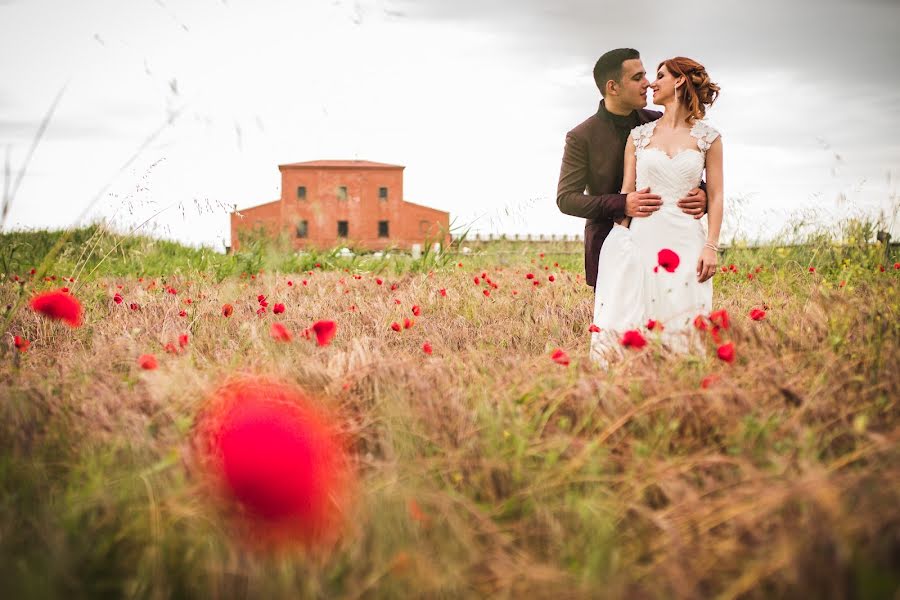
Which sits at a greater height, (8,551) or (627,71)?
(627,71)

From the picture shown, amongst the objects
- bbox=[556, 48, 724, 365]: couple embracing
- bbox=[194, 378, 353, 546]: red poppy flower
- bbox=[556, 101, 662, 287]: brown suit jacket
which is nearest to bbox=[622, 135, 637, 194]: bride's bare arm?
bbox=[556, 48, 724, 365]: couple embracing

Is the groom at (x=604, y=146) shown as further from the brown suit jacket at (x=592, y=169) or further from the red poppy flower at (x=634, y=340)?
the red poppy flower at (x=634, y=340)

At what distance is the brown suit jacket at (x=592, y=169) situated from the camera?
362 cm

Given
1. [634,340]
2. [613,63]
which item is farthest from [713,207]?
[634,340]

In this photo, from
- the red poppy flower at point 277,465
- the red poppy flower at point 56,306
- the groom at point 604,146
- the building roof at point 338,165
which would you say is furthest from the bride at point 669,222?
the building roof at point 338,165

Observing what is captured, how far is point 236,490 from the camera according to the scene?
1.42 metres

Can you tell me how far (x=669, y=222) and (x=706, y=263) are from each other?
0.97 ft

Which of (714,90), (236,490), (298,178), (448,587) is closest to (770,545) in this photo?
(448,587)

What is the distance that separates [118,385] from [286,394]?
30.8 inches

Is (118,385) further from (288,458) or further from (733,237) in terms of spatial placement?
(733,237)

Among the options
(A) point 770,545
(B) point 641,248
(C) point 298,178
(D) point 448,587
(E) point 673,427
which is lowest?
(D) point 448,587

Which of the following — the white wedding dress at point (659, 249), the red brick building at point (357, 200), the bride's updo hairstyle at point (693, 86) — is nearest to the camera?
the bride's updo hairstyle at point (693, 86)

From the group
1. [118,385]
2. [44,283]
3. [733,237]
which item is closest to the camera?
[118,385]

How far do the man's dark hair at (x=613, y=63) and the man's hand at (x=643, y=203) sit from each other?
0.77 metres
